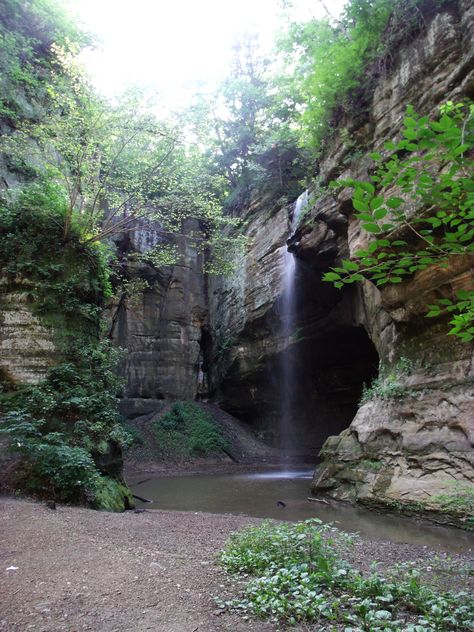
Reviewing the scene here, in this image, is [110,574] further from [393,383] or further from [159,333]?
[159,333]

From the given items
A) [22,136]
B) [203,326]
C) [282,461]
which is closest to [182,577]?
[22,136]

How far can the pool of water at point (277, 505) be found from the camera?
6.58m

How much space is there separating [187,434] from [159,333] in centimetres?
622

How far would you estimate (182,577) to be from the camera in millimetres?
3494

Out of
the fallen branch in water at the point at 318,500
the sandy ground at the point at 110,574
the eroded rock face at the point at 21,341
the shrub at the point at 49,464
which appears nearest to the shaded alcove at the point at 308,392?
the fallen branch in water at the point at 318,500

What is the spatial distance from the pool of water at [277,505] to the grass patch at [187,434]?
12.2ft

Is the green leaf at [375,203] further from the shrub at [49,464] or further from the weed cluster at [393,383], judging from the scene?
the weed cluster at [393,383]

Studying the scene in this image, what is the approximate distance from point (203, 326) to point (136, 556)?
21.6m

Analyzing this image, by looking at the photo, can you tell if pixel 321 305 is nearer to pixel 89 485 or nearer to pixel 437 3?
pixel 437 3

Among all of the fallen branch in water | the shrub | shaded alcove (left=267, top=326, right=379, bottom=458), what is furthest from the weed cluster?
shaded alcove (left=267, top=326, right=379, bottom=458)

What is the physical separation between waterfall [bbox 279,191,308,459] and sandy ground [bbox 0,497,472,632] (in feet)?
44.8

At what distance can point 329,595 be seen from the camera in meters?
3.08

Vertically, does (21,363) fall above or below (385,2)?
below

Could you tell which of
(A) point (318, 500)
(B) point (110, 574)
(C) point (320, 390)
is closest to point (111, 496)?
(B) point (110, 574)
